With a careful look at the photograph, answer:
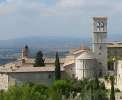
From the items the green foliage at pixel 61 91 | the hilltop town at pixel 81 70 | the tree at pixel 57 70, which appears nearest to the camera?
the green foliage at pixel 61 91

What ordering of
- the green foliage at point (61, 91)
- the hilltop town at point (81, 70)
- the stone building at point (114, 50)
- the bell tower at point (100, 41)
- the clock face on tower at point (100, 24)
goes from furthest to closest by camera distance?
the stone building at point (114, 50)
the clock face on tower at point (100, 24)
the bell tower at point (100, 41)
the hilltop town at point (81, 70)
the green foliage at point (61, 91)

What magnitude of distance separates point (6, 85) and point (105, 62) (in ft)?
27.0

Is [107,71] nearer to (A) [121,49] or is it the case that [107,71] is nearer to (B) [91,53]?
(B) [91,53]

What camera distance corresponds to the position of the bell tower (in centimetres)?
4916

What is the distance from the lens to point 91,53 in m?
48.5

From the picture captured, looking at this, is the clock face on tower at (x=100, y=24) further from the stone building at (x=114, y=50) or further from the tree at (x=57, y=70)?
the tree at (x=57, y=70)

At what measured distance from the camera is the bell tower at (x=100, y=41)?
1935 inches

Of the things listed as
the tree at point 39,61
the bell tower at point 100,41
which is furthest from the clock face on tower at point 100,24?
the tree at point 39,61

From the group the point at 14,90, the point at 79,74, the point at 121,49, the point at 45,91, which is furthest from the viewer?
the point at 121,49

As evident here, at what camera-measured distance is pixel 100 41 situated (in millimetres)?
50000

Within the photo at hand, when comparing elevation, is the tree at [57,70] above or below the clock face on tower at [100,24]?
below

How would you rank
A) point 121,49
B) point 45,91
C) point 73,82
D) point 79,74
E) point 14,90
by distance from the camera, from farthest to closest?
point 121,49 → point 79,74 → point 73,82 → point 45,91 → point 14,90

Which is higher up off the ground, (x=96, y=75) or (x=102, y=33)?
(x=102, y=33)

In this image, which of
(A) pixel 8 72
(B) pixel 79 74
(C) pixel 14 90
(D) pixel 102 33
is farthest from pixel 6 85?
(C) pixel 14 90
